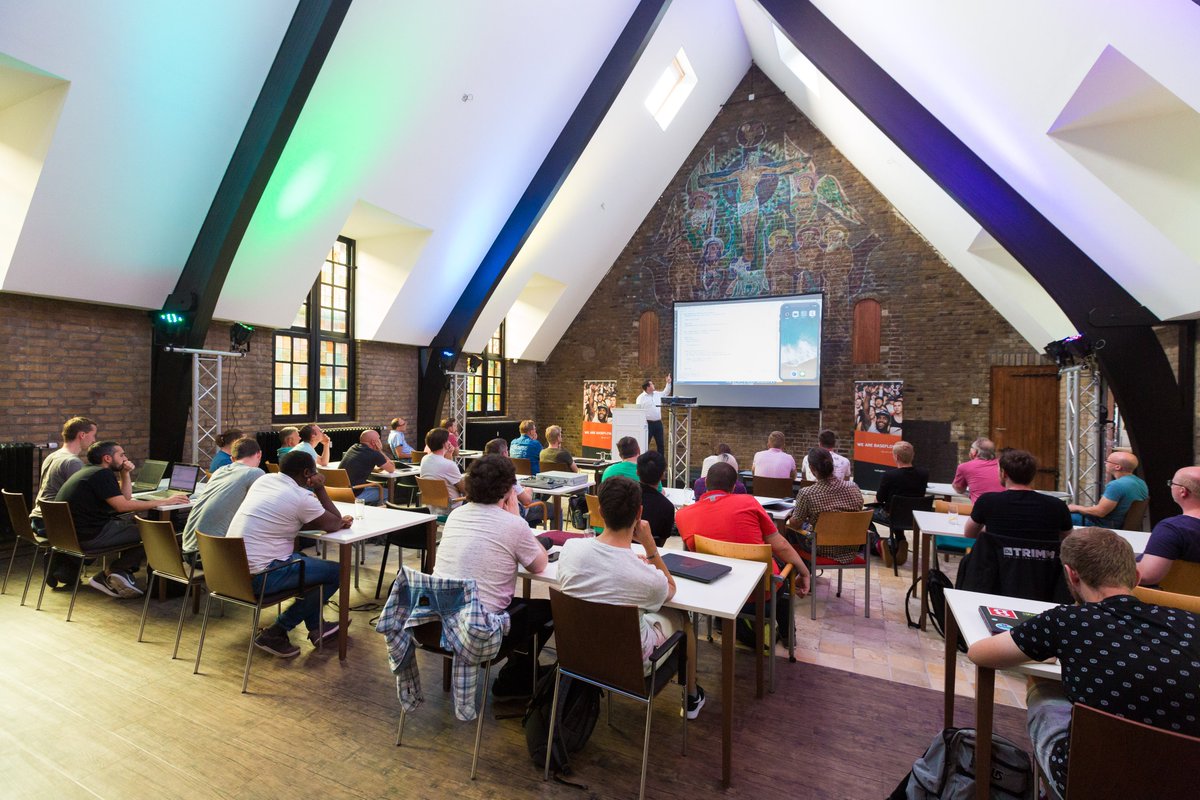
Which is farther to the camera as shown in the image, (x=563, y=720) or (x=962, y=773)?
(x=563, y=720)

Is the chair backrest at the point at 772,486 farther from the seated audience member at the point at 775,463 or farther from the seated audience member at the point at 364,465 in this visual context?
the seated audience member at the point at 364,465

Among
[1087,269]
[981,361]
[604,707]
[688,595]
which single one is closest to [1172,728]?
[688,595]

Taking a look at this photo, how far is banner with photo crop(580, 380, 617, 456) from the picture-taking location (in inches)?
464

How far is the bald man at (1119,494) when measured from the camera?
4.18 meters

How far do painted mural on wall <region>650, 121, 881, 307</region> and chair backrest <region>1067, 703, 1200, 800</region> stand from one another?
9476 millimetres

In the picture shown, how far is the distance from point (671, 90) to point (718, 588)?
958 cm

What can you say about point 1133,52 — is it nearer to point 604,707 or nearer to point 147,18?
point 604,707

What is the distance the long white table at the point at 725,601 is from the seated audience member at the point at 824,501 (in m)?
1.48

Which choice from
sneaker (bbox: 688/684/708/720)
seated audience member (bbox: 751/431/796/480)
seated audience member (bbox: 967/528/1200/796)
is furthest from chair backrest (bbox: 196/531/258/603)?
seated audience member (bbox: 751/431/796/480)

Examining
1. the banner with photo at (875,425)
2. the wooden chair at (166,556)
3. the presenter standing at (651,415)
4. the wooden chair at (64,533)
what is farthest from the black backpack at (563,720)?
the banner with photo at (875,425)

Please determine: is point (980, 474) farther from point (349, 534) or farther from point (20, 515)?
point (20, 515)

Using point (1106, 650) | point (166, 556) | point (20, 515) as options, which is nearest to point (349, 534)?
point (166, 556)

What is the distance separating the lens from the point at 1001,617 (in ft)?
7.06

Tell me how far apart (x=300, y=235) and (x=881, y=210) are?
8.95m
